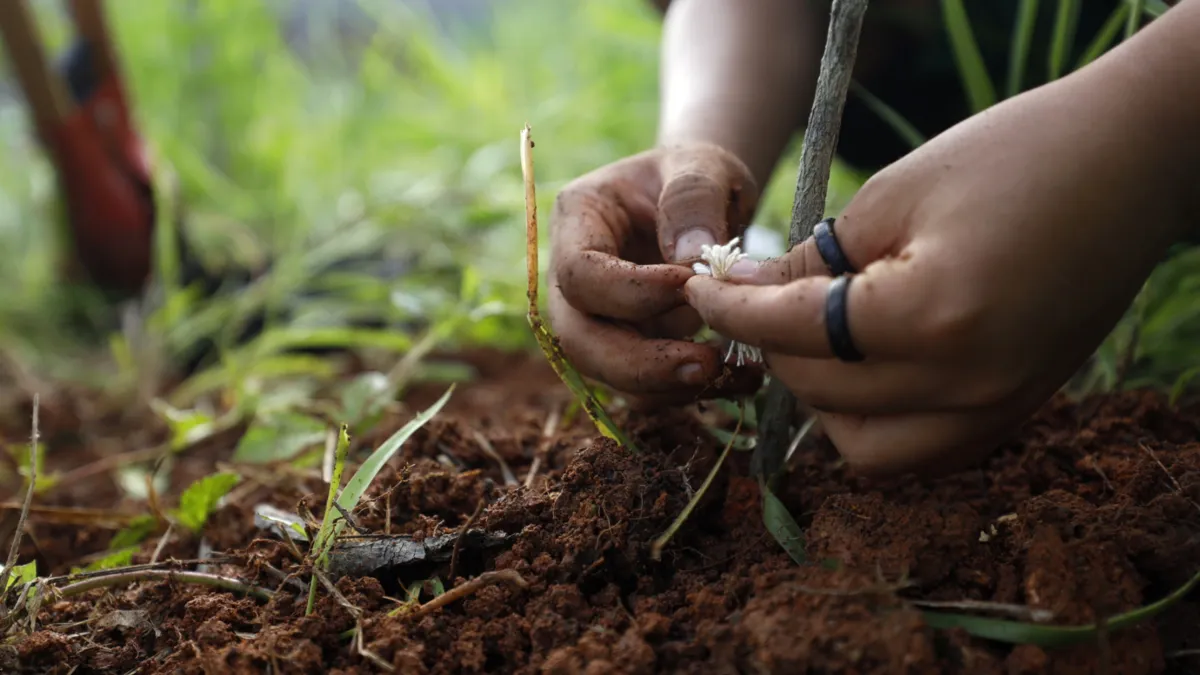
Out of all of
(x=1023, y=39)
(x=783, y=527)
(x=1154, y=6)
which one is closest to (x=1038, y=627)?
(x=783, y=527)

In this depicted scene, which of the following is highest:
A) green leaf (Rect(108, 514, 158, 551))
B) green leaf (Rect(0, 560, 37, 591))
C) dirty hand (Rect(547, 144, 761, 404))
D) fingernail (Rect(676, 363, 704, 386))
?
dirty hand (Rect(547, 144, 761, 404))

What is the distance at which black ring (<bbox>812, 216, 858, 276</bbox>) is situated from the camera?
68 centimetres

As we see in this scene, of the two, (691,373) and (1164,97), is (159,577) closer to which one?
(691,373)

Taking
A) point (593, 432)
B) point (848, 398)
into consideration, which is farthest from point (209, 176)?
point (848, 398)

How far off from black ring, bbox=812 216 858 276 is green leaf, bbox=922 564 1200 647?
0.25 m

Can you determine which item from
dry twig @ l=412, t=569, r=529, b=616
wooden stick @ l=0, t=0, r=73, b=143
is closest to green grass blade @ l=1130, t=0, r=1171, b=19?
dry twig @ l=412, t=569, r=529, b=616

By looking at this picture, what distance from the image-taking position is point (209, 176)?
8.02ft

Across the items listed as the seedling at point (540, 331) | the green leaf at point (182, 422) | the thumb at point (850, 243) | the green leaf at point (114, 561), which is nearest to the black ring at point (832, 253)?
the thumb at point (850, 243)

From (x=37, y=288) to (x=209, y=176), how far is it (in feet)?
1.63

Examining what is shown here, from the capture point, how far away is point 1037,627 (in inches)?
24.4

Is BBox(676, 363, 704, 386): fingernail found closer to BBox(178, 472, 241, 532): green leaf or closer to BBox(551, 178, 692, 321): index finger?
BBox(551, 178, 692, 321): index finger

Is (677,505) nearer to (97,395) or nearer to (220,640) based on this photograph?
(220,640)

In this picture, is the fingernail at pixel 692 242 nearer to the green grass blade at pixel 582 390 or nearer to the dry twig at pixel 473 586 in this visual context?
the green grass blade at pixel 582 390

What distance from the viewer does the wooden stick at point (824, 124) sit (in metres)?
0.72
